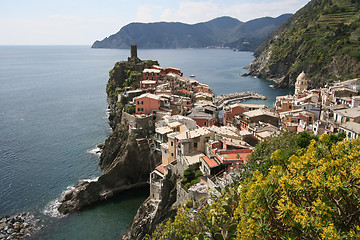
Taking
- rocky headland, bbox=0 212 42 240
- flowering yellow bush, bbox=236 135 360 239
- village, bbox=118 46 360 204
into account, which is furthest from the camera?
rocky headland, bbox=0 212 42 240

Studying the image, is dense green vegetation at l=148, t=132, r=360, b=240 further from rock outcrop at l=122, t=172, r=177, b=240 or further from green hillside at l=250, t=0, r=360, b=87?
green hillside at l=250, t=0, r=360, b=87

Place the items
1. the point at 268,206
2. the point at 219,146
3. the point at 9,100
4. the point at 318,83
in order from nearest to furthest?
the point at 268,206 → the point at 219,146 → the point at 9,100 → the point at 318,83

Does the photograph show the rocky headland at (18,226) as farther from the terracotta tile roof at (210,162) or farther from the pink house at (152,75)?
the pink house at (152,75)

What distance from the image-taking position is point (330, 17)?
109000 mm

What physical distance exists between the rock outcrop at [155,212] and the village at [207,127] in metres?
1.21

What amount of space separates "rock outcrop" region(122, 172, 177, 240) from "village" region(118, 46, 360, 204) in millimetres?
1213

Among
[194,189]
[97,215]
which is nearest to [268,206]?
[194,189]

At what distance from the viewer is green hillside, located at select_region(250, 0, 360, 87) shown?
279 ft

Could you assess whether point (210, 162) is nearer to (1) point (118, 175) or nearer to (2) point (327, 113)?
(1) point (118, 175)

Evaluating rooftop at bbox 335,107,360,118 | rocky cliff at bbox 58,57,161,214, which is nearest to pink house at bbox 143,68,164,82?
rocky cliff at bbox 58,57,161,214

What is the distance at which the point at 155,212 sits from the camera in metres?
27.2

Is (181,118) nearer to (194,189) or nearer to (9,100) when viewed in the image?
(194,189)

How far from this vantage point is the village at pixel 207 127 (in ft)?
83.8

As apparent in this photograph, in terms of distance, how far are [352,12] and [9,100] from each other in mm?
121533
